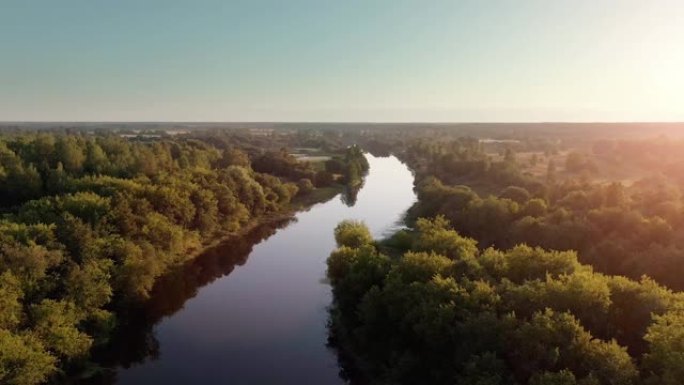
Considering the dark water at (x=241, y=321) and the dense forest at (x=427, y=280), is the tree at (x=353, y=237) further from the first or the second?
the dark water at (x=241, y=321)

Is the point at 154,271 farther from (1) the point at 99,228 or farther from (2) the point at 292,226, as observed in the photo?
(2) the point at 292,226

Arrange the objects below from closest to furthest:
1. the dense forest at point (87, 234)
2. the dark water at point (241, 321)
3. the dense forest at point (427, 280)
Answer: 1. the dense forest at point (427, 280)
2. the dense forest at point (87, 234)
3. the dark water at point (241, 321)

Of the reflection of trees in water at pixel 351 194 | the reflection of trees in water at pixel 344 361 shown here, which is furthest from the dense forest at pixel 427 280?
the reflection of trees in water at pixel 351 194

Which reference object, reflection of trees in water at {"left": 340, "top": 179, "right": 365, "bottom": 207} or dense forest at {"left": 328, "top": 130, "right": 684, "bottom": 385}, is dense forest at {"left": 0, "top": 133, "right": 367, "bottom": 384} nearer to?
reflection of trees in water at {"left": 340, "top": 179, "right": 365, "bottom": 207}

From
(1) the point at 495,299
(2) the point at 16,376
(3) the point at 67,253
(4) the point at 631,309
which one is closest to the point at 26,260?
(3) the point at 67,253

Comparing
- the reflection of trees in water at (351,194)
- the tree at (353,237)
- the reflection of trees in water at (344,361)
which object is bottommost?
the reflection of trees in water at (351,194)

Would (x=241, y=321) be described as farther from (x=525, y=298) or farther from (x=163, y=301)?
(x=525, y=298)

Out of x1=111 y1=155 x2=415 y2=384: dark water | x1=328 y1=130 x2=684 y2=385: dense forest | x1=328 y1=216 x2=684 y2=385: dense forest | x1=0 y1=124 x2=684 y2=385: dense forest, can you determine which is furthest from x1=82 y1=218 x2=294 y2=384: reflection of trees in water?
x1=328 y1=216 x2=684 y2=385: dense forest
